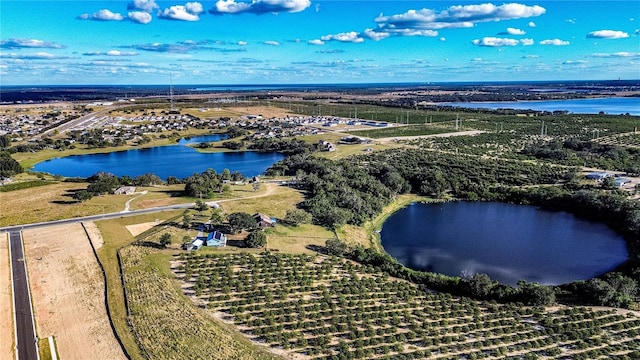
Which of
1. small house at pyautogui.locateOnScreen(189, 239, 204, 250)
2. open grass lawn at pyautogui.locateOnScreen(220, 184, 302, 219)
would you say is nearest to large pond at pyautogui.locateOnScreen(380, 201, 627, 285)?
open grass lawn at pyautogui.locateOnScreen(220, 184, 302, 219)

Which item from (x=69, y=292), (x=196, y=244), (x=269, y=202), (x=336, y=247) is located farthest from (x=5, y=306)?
(x=269, y=202)

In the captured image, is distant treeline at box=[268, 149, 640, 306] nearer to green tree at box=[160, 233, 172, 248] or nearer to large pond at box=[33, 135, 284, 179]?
green tree at box=[160, 233, 172, 248]

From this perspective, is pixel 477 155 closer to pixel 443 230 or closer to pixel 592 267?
pixel 443 230

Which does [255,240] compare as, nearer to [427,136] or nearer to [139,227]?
[139,227]

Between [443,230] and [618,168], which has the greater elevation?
[618,168]

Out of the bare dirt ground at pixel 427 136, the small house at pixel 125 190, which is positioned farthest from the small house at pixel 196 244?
the bare dirt ground at pixel 427 136

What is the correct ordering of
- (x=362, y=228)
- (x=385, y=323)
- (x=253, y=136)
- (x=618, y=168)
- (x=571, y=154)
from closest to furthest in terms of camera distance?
(x=385, y=323) → (x=362, y=228) → (x=618, y=168) → (x=571, y=154) → (x=253, y=136)

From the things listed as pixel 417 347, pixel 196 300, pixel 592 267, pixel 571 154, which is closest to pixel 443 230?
pixel 592 267
